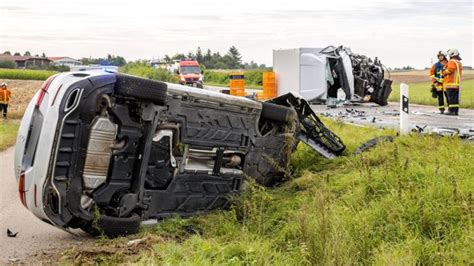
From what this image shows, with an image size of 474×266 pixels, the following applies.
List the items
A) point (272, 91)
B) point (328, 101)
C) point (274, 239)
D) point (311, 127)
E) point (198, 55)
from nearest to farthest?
point (274, 239)
point (311, 127)
point (328, 101)
point (272, 91)
point (198, 55)

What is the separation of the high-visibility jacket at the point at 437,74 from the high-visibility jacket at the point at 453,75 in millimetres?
1202

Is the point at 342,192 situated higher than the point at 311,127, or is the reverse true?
the point at 311,127

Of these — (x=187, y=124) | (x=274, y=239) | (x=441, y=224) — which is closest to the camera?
(x=441, y=224)

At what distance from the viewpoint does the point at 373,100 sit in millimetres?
17109

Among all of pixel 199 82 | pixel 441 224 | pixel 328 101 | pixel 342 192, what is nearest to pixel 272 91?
pixel 328 101

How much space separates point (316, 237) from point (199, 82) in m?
32.9

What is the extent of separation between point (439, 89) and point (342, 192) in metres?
9.78

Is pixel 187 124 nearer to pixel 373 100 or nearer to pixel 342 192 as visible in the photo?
pixel 342 192

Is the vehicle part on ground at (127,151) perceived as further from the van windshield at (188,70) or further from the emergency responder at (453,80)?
the van windshield at (188,70)

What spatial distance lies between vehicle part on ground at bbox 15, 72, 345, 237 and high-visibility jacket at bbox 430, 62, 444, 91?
9.54 m

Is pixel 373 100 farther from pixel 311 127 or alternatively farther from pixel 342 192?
pixel 342 192

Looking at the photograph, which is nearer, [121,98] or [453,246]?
[453,246]

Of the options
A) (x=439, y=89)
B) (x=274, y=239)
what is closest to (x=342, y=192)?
(x=274, y=239)

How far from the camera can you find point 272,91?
1819 cm
